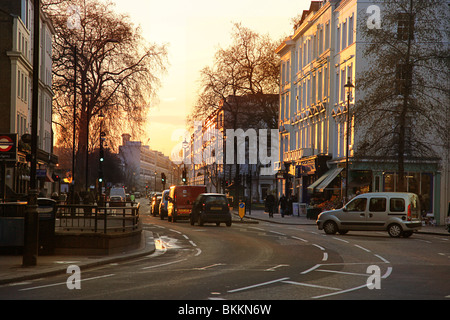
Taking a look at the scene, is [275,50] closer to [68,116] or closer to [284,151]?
[284,151]

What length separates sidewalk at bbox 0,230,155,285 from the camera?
15644mm

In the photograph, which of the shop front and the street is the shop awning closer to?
the shop front

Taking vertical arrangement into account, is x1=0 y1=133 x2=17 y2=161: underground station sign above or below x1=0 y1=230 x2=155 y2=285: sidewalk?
above

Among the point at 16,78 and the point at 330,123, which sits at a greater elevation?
the point at 16,78

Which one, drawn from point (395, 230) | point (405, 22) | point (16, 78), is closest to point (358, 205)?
point (395, 230)

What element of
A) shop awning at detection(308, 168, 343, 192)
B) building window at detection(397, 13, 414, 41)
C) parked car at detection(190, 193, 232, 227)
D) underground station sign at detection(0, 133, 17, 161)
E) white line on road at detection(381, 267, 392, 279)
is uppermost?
building window at detection(397, 13, 414, 41)

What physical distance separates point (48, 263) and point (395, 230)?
1787 centimetres

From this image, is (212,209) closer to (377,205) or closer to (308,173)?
(377,205)

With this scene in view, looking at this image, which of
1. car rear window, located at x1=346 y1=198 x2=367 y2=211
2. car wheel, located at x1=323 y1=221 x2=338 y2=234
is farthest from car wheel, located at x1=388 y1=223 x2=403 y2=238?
car wheel, located at x1=323 y1=221 x2=338 y2=234

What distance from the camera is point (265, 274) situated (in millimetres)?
16594

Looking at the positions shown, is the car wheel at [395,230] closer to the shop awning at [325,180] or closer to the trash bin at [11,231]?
the trash bin at [11,231]

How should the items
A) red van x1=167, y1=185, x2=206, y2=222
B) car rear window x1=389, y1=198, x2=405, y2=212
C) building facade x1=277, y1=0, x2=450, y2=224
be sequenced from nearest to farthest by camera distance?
car rear window x1=389, y1=198, x2=405, y2=212 < red van x1=167, y1=185, x2=206, y2=222 < building facade x1=277, y1=0, x2=450, y2=224

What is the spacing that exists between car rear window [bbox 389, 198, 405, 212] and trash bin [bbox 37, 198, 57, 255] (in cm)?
1626
